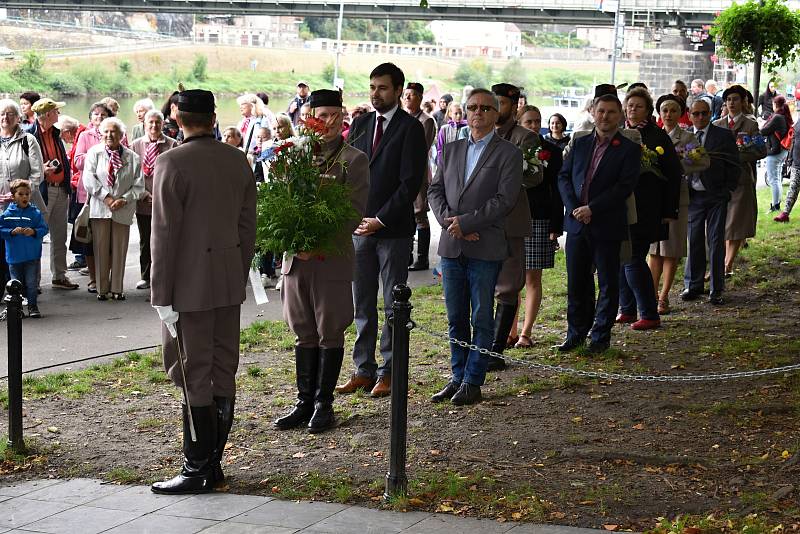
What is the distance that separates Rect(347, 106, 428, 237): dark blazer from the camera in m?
8.05

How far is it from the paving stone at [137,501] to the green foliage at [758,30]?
13470mm

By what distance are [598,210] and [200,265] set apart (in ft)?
12.9

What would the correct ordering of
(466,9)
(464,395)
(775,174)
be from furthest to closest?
(466,9) < (775,174) < (464,395)

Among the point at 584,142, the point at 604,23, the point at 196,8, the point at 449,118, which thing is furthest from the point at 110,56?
the point at 584,142

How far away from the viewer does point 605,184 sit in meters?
9.13

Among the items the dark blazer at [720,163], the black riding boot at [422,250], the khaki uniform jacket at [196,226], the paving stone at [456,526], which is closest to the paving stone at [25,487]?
the khaki uniform jacket at [196,226]

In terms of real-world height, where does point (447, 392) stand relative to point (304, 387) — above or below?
below

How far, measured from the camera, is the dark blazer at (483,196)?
7750 millimetres

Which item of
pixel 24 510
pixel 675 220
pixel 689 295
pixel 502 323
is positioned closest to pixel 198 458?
pixel 24 510

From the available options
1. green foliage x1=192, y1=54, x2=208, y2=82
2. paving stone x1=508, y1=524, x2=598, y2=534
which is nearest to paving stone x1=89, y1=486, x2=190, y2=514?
paving stone x1=508, y1=524, x2=598, y2=534

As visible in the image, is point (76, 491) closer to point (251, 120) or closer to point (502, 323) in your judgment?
point (502, 323)

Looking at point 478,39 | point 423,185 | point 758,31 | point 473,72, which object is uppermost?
point 478,39

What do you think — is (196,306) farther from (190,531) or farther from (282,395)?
(282,395)

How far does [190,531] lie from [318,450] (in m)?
1.64
